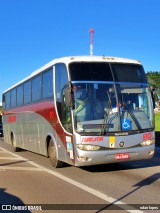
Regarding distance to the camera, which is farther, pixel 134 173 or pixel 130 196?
pixel 134 173

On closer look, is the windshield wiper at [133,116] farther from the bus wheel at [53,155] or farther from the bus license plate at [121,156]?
the bus wheel at [53,155]

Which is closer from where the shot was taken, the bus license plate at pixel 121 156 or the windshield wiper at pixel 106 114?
the windshield wiper at pixel 106 114

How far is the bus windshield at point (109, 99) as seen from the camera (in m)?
10.3

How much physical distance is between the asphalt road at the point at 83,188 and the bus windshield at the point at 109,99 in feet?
4.36

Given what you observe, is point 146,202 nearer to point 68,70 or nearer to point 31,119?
point 68,70

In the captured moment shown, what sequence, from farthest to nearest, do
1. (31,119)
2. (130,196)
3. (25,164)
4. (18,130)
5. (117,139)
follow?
(18,130)
(31,119)
(25,164)
(117,139)
(130,196)

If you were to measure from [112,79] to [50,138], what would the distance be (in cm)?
315

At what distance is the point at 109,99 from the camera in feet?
34.4

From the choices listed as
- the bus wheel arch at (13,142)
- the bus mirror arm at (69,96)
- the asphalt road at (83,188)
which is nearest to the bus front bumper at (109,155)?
the asphalt road at (83,188)

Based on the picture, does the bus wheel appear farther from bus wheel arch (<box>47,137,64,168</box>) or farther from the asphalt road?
the asphalt road

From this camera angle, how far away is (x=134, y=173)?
35.6 ft

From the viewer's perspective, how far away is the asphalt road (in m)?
7.29

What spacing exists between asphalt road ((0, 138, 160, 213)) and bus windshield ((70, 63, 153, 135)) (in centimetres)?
133

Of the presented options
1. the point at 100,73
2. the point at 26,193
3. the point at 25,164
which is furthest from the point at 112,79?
the point at 25,164
